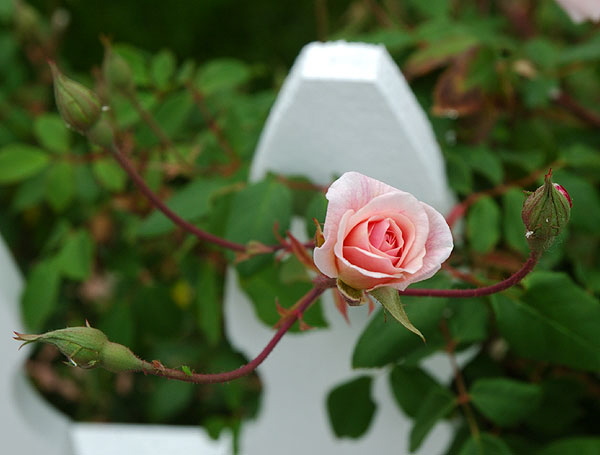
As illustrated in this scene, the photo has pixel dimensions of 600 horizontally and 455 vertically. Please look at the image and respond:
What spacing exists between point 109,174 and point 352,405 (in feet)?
1.46

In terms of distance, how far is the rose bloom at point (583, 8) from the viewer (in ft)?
1.98

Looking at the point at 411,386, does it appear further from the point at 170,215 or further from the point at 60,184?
the point at 60,184

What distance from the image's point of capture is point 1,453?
3.14 feet

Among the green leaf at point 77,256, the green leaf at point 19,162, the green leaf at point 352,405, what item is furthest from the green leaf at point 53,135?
the green leaf at point 352,405

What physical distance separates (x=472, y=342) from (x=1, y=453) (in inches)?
26.7

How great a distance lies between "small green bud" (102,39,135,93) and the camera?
72cm

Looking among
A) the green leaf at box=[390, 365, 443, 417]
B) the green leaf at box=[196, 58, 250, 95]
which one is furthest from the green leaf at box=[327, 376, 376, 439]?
the green leaf at box=[196, 58, 250, 95]

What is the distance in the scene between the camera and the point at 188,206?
2.39 ft

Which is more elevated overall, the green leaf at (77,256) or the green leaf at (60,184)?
the green leaf at (60,184)

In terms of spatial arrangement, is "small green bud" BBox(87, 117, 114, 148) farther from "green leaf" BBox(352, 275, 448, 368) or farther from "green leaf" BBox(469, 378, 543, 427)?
"green leaf" BBox(469, 378, 543, 427)

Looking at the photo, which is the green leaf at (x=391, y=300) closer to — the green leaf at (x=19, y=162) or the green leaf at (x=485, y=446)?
the green leaf at (x=485, y=446)

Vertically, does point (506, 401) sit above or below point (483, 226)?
below

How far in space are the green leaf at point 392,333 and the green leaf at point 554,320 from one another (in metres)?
0.07

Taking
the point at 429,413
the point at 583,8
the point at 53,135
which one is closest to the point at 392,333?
the point at 429,413
